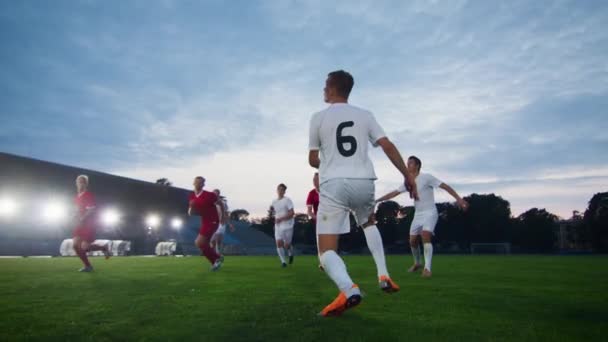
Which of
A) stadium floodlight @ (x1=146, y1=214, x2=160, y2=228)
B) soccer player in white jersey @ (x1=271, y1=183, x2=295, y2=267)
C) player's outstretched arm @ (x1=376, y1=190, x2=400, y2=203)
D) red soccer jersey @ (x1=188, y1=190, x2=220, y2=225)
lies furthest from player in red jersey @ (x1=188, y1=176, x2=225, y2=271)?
stadium floodlight @ (x1=146, y1=214, x2=160, y2=228)

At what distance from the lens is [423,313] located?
164 inches

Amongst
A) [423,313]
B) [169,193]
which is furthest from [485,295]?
[169,193]

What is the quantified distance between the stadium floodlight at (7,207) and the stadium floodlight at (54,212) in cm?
239

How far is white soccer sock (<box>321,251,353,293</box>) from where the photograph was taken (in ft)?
12.7

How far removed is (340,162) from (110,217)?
4367 cm

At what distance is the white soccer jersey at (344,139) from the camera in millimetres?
4184

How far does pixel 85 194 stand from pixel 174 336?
27.6ft

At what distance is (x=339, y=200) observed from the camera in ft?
13.5

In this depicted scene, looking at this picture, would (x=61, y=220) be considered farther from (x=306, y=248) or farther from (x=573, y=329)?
(x=306, y=248)

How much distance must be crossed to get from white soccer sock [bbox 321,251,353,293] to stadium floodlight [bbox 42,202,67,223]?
3860 centimetres

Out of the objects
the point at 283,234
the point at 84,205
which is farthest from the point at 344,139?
the point at 283,234

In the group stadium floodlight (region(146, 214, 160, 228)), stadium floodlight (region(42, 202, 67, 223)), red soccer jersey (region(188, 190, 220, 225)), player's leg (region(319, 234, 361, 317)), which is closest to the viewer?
player's leg (region(319, 234, 361, 317))

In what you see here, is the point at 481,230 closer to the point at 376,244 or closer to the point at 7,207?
the point at 7,207

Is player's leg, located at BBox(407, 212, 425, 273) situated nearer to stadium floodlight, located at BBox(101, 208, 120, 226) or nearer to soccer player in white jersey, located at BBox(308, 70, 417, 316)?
soccer player in white jersey, located at BBox(308, 70, 417, 316)
